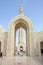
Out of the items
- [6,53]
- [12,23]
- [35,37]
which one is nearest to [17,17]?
[12,23]

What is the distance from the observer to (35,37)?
28.2 m

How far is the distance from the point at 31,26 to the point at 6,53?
275 inches

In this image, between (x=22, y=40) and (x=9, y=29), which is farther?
(x=22, y=40)

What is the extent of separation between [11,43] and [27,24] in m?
4.95

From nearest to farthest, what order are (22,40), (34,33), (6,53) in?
(6,53) < (34,33) < (22,40)

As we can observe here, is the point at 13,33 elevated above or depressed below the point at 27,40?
above

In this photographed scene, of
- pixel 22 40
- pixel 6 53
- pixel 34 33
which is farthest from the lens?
pixel 22 40

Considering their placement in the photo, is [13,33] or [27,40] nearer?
[13,33]

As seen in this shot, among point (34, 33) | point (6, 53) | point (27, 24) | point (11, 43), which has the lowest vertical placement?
point (6, 53)

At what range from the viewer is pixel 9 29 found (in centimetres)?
2748

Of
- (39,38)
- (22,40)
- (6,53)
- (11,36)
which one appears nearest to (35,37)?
(39,38)

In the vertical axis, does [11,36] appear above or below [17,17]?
below

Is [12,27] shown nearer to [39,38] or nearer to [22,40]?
[39,38]

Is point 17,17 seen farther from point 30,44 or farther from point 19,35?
point 19,35
